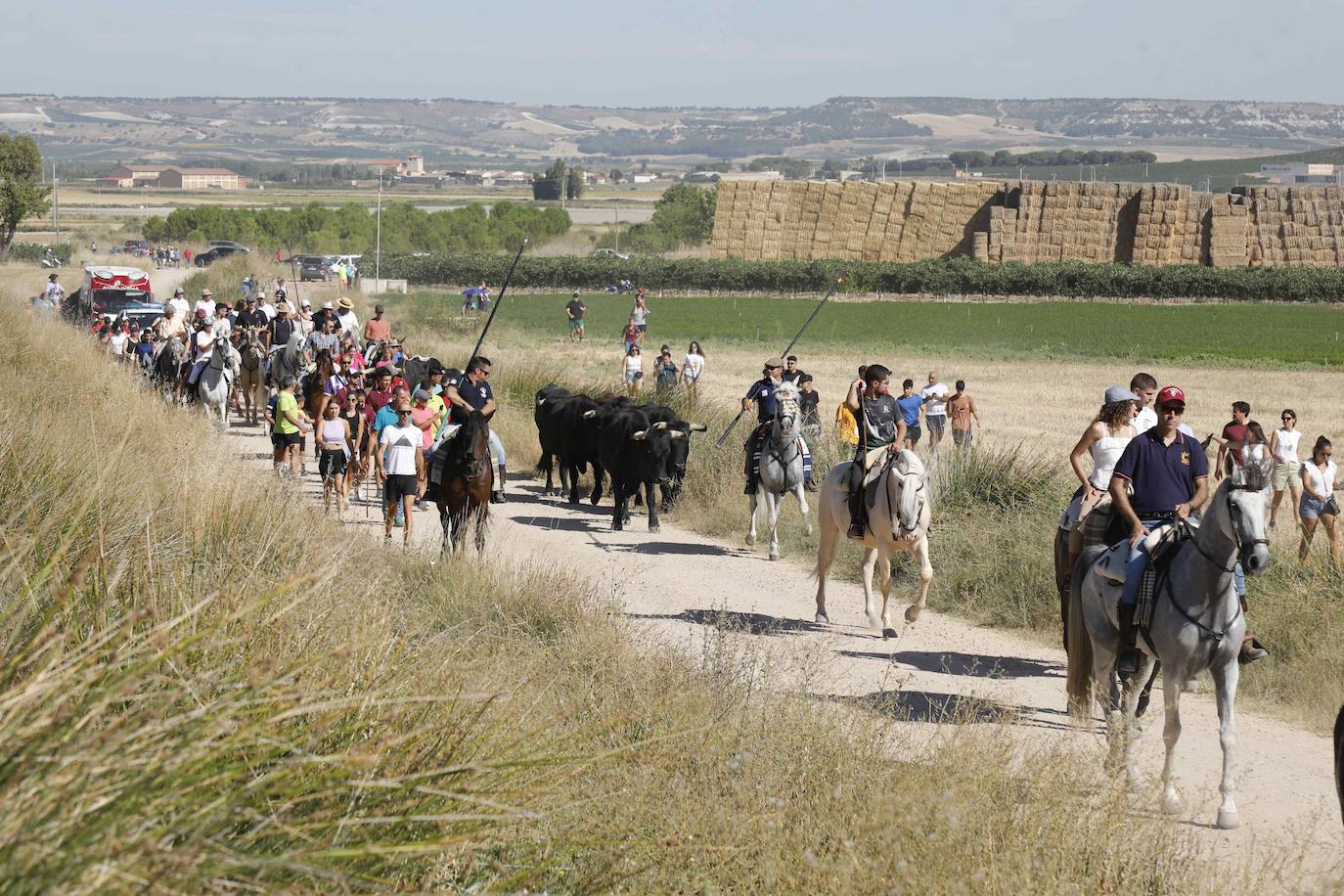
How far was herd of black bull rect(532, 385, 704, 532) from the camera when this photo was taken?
1970cm

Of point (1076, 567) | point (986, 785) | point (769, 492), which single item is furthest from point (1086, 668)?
point (769, 492)

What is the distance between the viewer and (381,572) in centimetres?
955

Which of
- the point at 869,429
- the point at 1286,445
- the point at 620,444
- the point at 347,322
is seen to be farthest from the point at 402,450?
the point at 347,322

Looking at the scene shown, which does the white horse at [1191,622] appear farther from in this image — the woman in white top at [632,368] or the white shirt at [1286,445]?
the woman in white top at [632,368]

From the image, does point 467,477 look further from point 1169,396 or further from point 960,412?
point 960,412

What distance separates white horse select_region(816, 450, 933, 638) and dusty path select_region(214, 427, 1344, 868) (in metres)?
0.31

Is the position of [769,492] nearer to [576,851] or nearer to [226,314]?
[576,851]

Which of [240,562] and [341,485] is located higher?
[240,562]

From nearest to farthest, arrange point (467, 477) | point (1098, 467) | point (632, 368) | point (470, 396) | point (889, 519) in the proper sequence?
point (1098, 467), point (889, 519), point (467, 477), point (470, 396), point (632, 368)

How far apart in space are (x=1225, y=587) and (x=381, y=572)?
4.90 m

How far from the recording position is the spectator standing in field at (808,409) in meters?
22.8

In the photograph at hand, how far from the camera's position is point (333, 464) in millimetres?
18656

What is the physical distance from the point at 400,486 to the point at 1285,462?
9.75 m

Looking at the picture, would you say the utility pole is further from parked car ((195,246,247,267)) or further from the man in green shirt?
the man in green shirt
